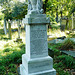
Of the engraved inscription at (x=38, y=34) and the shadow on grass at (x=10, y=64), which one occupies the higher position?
the engraved inscription at (x=38, y=34)

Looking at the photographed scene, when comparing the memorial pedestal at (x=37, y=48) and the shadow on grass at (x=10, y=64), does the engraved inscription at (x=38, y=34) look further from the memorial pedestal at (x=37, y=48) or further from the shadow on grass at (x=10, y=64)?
the shadow on grass at (x=10, y=64)

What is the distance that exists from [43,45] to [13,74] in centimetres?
196

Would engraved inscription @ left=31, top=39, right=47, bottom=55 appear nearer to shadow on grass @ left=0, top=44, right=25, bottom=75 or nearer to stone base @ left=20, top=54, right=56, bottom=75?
stone base @ left=20, top=54, right=56, bottom=75

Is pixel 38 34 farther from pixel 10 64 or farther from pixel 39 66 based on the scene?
pixel 10 64

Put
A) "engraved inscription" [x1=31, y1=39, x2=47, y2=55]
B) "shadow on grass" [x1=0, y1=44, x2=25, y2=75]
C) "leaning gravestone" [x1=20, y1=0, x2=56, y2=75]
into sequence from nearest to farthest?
"leaning gravestone" [x1=20, y1=0, x2=56, y2=75]
"engraved inscription" [x1=31, y1=39, x2=47, y2=55]
"shadow on grass" [x1=0, y1=44, x2=25, y2=75]

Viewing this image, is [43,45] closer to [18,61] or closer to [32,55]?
[32,55]

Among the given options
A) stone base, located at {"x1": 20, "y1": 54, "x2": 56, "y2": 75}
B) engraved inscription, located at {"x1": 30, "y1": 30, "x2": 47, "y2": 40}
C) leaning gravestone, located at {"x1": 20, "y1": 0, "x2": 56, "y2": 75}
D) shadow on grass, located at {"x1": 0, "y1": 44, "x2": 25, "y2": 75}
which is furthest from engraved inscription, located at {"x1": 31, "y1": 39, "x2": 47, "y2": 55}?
shadow on grass, located at {"x1": 0, "y1": 44, "x2": 25, "y2": 75}

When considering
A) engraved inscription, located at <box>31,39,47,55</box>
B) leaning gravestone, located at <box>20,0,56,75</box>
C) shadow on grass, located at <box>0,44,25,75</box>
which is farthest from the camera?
shadow on grass, located at <box>0,44,25,75</box>

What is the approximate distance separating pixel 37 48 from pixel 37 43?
0.19m

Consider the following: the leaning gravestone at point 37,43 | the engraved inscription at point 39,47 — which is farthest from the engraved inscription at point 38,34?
the engraved inscription at point 39,47

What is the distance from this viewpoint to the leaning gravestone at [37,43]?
389 cm

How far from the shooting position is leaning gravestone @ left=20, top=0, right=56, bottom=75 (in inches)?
153

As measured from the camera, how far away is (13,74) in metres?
4.79

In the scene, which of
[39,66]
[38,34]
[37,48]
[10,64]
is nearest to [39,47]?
[37,48]
